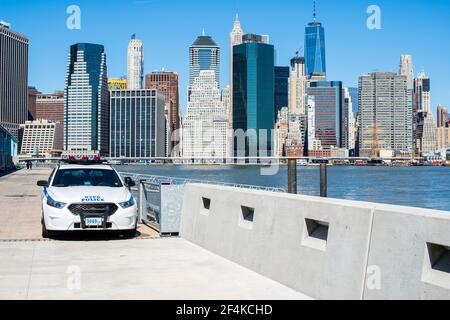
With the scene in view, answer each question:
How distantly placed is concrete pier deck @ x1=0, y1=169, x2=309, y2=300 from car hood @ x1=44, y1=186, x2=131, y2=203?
773 millimetres

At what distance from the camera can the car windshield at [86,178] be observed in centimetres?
1423

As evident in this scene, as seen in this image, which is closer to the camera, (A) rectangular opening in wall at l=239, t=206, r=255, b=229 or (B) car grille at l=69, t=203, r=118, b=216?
(A) rectangular opening in wall at l=239, t=206, r=255, b=229

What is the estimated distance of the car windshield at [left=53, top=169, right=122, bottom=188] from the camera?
46.7ft

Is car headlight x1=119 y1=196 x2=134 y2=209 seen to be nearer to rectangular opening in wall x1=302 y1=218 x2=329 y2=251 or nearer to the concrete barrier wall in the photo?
the concrete barrier wall

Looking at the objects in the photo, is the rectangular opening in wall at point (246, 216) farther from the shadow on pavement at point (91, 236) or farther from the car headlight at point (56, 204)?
the car headlight at point (56, 204)

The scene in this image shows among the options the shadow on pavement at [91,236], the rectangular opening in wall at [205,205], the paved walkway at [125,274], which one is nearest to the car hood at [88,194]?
the shadow on pavement at [91,236]

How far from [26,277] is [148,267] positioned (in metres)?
1.68

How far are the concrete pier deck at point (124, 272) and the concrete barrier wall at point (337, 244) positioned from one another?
280 mm

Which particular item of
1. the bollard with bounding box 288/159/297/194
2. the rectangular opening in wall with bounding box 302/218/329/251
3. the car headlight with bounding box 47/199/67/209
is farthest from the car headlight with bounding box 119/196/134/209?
the rectangular opening in wall with bounding box 302/218/329/251

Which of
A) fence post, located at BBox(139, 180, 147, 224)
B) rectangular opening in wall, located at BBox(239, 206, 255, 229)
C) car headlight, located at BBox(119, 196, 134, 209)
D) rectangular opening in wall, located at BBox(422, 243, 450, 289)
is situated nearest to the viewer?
rectangular opening in wall, located at BBox(422, 243, 450, 289)
